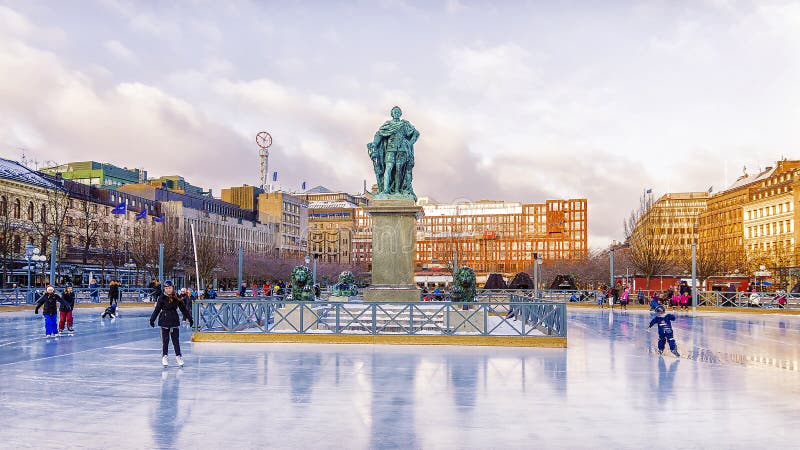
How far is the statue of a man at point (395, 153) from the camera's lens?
21.4m

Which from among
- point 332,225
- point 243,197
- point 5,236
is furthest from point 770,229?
point 332,225

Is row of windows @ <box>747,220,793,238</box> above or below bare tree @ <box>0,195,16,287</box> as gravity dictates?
above

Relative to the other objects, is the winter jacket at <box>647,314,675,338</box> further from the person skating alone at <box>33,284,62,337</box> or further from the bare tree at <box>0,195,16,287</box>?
the bare tree at <box>0,195,16,287</box>

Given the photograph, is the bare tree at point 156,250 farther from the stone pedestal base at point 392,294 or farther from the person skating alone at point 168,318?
the person skating alone at point 168,318

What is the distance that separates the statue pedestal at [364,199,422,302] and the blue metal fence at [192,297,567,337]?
0.78 m

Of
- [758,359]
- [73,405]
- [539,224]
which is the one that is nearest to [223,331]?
[73,405]

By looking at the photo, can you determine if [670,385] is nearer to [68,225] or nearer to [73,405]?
[73,405]

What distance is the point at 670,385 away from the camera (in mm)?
11500

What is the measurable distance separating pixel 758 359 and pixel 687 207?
128m

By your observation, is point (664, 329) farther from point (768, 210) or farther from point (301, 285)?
point (768, 210)

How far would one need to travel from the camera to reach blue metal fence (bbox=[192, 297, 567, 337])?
59.2 ft

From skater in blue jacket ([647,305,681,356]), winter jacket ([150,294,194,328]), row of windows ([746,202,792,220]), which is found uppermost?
row of windows ([746,202,792,220])

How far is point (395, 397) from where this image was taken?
10133mm

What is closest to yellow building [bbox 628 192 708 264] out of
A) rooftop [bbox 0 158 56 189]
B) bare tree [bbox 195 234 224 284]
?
bare tree [bbox 195 234 224 284]
